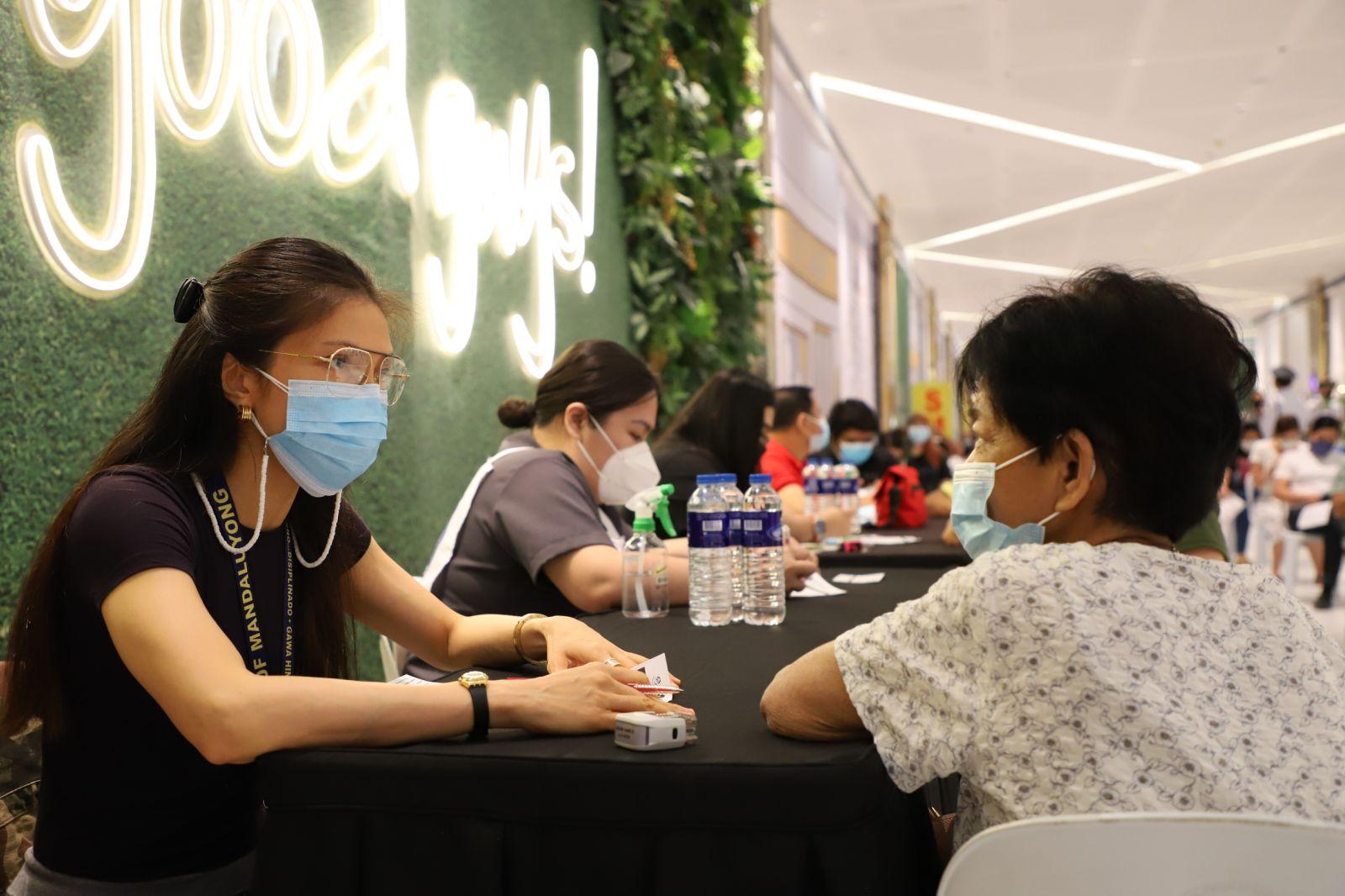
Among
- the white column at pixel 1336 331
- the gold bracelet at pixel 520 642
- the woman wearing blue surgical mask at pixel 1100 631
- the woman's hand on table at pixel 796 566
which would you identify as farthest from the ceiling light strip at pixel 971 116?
the white column at pixel 1336 331

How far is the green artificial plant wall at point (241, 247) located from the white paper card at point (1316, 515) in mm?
4998

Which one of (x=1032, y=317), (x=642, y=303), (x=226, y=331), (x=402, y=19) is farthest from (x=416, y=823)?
(x=642, y=303)

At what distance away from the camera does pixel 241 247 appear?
99.6 inches

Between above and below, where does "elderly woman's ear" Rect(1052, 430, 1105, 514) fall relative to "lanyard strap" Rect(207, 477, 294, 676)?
above

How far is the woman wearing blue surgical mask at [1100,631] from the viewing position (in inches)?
42.1

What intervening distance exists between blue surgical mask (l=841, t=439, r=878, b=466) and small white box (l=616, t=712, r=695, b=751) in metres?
5.01

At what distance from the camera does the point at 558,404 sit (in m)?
2.70

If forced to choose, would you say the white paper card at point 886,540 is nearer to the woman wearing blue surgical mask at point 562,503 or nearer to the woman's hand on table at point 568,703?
the woman wearing blue surgical mask at point 562,503

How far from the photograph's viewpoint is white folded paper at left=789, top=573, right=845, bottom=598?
2600 mm

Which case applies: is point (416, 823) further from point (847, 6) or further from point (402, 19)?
point (847, 6)

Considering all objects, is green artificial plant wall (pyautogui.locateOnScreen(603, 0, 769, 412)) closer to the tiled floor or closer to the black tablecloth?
the black tablecloth

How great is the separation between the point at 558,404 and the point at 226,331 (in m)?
1.25

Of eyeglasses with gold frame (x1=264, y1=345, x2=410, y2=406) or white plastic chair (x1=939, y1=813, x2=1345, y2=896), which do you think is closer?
white plastic chair (x1=939, y1=813, x2=1345, y2=896)

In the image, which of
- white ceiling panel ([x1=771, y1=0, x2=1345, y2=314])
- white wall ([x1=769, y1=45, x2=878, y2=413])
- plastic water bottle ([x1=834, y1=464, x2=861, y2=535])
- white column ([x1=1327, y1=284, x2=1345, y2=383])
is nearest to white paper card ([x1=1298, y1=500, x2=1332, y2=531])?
white ceiling panel ([x1=771, y1=0, x2=1345, y2=314])
